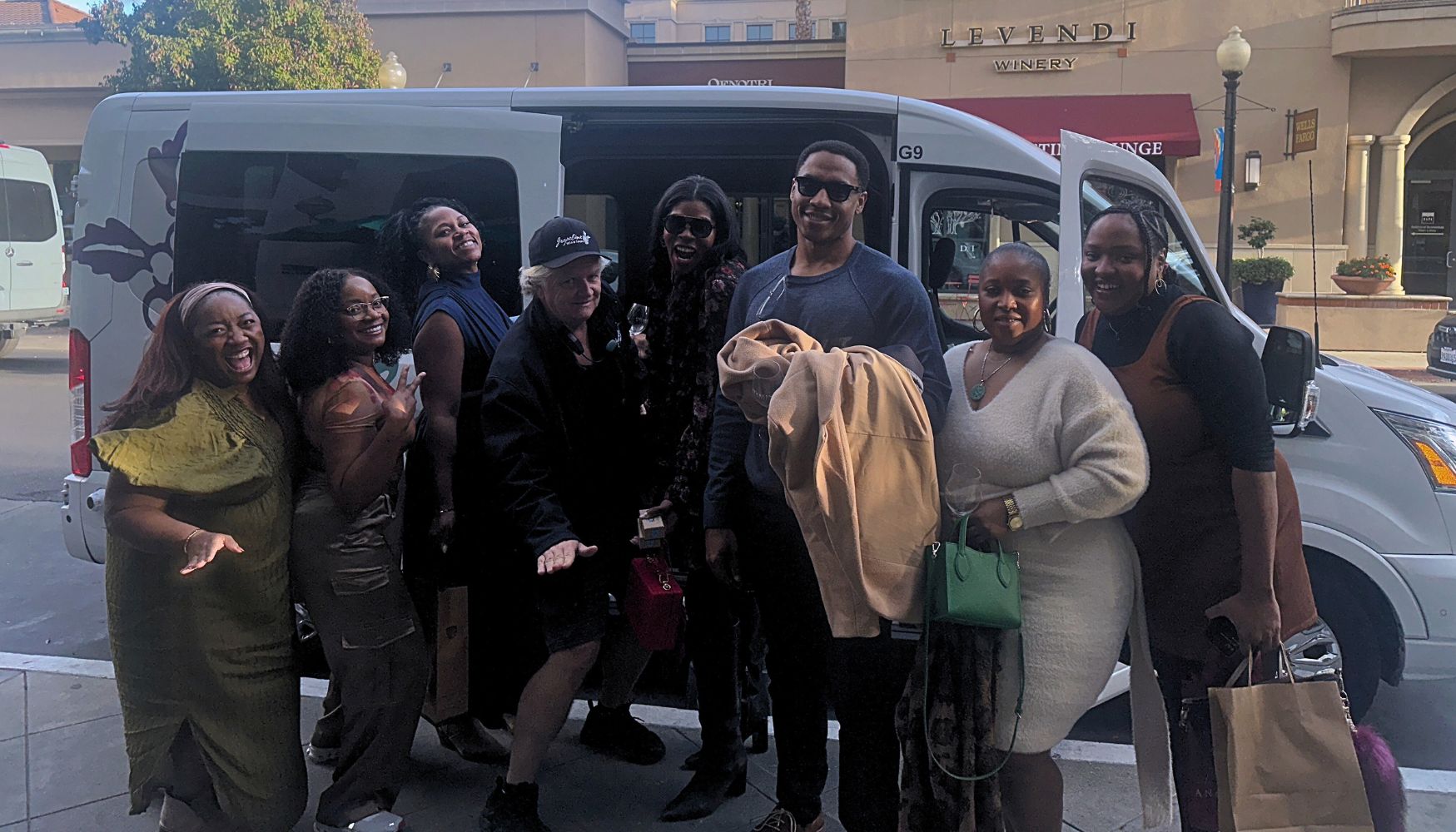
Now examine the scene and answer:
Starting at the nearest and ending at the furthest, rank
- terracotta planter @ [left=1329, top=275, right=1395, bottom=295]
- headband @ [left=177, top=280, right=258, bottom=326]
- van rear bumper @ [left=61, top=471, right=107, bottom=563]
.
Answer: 1. headband @ [left=177, top=280, right=258, bottom=326]
2. van rear bumper @ [left=61, top=471, right=107, bottom=563]
3. terracotta planter @ [left=1329, top=275, right=1395, bottom=295]

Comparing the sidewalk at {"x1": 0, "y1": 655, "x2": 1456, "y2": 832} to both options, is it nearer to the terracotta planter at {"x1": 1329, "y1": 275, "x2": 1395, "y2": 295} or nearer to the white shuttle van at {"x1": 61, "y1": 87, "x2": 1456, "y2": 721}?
the white shuttle van at {"x1": 61, "y1": 87, "x2": 1456, "y2": 721}

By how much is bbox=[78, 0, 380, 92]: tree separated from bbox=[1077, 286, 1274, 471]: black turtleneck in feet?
54.9

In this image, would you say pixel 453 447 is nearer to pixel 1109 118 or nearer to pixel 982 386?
pixel 982 386

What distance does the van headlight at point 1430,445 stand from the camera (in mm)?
3572

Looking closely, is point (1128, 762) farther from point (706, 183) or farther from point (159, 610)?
point (159, 610)

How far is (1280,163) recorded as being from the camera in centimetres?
1692

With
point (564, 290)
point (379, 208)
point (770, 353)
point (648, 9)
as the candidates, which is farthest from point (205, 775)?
point (648, 9)

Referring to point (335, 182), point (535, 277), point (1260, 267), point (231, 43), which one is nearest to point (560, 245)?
point (535, 277)

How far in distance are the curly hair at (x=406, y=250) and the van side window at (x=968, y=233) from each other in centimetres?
185

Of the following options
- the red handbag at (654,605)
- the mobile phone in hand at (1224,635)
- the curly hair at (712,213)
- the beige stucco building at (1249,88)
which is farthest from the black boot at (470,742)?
the beige stucco building at (1249,88)

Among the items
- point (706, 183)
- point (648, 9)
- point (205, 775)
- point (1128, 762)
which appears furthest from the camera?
point (648, 9)

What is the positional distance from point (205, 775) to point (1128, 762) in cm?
304

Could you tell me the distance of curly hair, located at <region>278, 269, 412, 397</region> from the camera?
3016 millimetres

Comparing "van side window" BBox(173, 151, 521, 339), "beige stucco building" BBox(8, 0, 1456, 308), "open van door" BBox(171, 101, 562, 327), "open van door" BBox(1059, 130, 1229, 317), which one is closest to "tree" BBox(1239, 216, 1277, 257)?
"beige stucco building" BBox(8, 0, 1456, 308)
